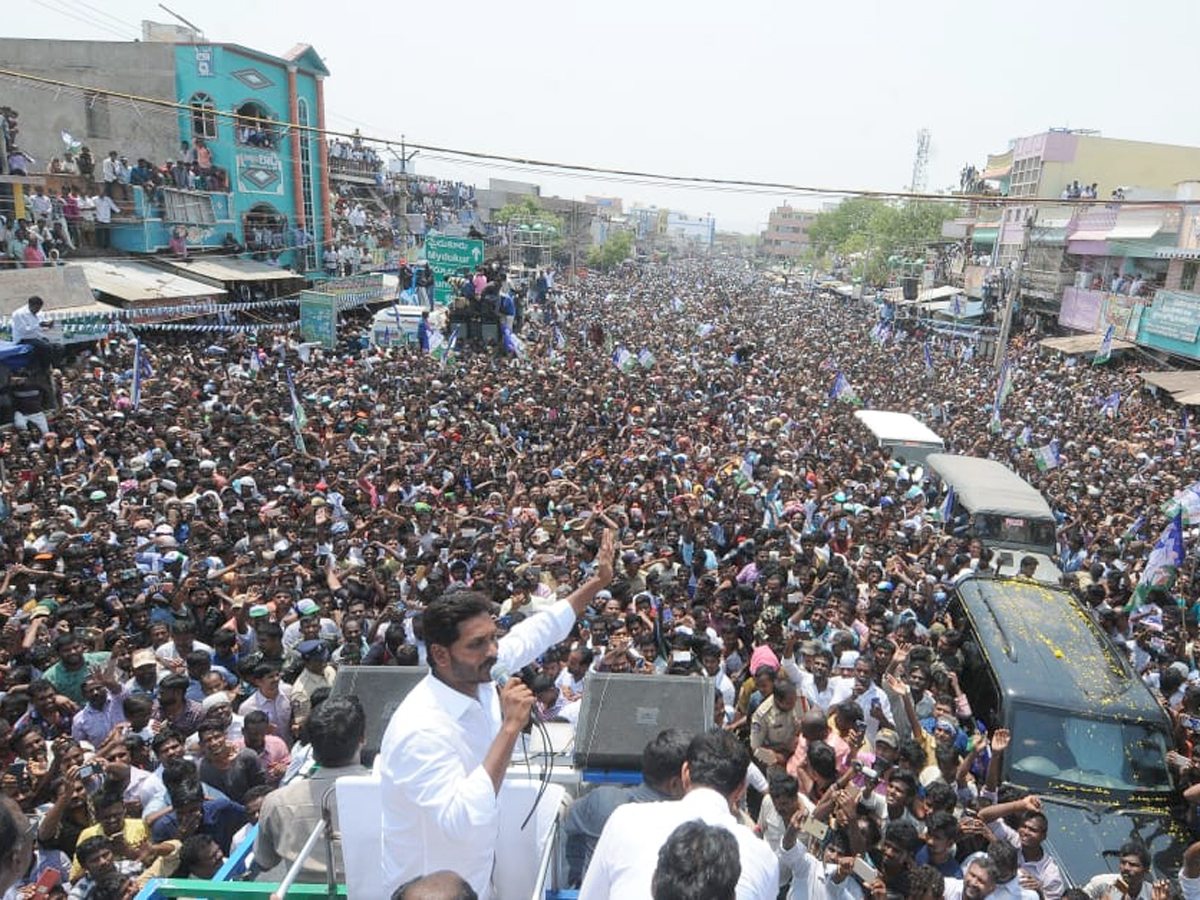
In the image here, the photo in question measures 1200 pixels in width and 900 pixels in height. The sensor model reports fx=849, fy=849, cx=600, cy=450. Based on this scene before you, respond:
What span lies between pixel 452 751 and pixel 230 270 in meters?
24.0

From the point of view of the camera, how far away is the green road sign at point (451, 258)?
21656mm

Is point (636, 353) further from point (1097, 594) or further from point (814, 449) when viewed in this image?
point (1097, 594)

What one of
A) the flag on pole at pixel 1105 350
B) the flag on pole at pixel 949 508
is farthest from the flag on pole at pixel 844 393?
the flag on pole at pixel 1105 350

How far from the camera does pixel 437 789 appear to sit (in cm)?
203

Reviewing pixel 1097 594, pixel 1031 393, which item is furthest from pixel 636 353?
pixel 1097 594

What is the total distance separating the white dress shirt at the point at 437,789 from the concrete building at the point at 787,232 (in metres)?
145

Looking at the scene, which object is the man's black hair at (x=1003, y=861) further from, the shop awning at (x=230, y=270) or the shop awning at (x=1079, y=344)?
the shop awning at (x=1079, y=344)

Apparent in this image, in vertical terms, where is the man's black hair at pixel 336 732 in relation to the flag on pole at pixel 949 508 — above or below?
above

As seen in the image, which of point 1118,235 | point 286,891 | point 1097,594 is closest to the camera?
point 286,891

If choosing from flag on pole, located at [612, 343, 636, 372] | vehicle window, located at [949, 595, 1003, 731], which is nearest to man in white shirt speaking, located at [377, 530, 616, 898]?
vehicle window, located at [949, 595, 1003, 731]

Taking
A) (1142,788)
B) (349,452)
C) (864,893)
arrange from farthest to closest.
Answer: (349,452) < (1142,788) < (864,893)

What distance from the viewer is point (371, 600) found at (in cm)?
722

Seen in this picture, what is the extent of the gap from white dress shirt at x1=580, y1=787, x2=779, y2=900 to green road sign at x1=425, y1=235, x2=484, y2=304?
66.9 ft

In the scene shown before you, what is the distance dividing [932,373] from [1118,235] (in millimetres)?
9687
